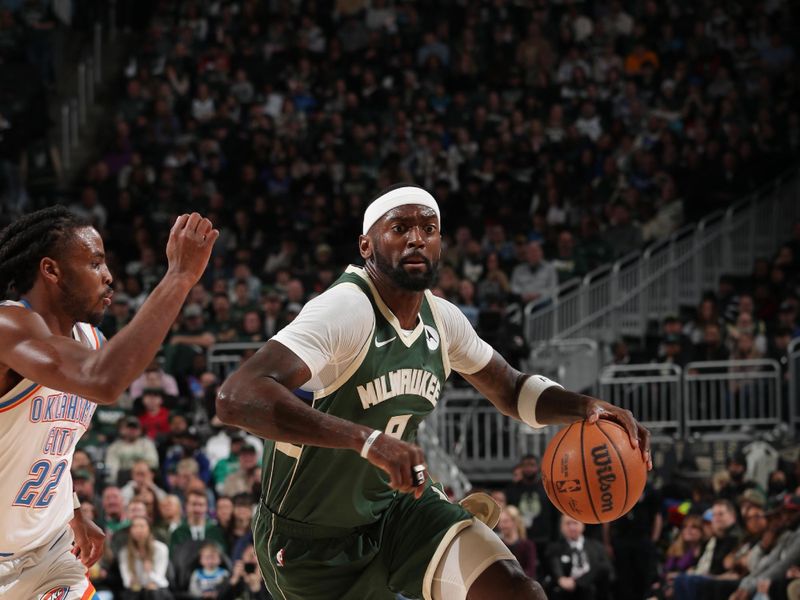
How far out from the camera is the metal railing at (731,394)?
1297cm

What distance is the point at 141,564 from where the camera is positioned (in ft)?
36.1

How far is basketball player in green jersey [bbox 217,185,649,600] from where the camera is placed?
4.74 meters

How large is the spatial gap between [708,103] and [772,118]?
0.93 metres

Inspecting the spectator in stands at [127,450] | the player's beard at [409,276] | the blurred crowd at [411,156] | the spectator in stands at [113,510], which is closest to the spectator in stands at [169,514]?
the spectator in stands at [113,510]

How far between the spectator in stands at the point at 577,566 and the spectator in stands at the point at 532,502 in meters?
0.42

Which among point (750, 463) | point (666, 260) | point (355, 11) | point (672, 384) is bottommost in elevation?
point (750, 463)

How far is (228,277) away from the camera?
16828 millimetres

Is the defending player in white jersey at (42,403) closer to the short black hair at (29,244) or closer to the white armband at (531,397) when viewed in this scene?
the short black hair at (29,244)

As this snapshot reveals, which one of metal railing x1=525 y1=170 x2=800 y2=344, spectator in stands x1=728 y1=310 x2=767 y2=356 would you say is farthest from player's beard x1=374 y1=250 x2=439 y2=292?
metal railing x1=525 y1=170 x2=800 y2=344

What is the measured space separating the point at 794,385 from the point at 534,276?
3.88 meters

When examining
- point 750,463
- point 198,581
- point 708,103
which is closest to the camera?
point 198,581

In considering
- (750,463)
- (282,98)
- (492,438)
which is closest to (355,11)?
(282,98)

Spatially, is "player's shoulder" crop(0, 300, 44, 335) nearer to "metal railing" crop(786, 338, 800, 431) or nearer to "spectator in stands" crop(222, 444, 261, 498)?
"spectator in stands" crop(222, 444, 261, 498)

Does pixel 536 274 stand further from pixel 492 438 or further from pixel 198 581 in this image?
pixel 198 581
